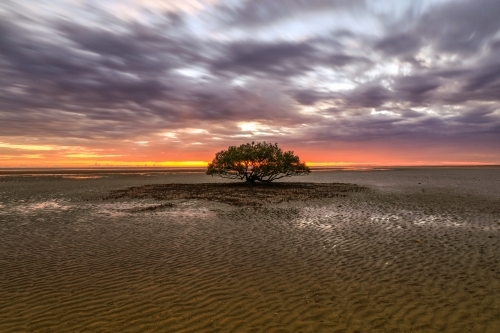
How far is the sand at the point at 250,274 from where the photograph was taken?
870 centimetres

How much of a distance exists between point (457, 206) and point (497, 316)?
25896 millimetres

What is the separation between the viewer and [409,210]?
28.7 metres

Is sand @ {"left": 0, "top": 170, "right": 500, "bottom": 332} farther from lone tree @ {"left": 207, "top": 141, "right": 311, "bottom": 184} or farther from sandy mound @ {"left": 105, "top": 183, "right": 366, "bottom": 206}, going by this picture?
lone tree @ {"left": 207, "top": 141, "right": 311, "bottom": 184}

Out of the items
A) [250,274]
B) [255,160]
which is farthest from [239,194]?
[250,274]

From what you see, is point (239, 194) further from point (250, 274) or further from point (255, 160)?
point (250, 274)

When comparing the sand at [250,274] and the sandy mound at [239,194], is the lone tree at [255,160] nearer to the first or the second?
the sandy mound at [239,194]

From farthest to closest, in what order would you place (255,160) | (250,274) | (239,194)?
(255,160)
(239,194)
(250,274)

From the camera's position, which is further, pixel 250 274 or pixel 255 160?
pixel 255 160

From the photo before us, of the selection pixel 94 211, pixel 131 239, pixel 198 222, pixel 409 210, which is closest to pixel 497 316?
pixel 131 239

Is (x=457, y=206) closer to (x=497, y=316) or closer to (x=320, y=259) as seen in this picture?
(x=320, y=259)

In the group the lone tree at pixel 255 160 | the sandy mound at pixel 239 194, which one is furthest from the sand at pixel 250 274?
the lone tree at pixel 255 160

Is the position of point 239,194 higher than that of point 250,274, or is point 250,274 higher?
point 239,194

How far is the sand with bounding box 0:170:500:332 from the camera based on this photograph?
870cm

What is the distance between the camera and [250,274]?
40.8 ft
